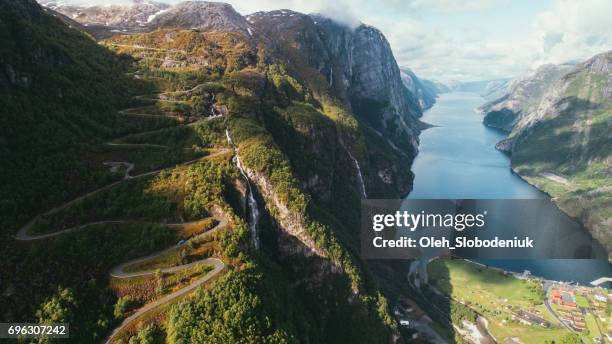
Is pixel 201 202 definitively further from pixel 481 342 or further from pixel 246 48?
pixel 246 48

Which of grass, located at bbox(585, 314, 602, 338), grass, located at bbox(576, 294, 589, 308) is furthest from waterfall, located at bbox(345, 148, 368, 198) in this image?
grass, located at bbox(585, 314, 602, 338)

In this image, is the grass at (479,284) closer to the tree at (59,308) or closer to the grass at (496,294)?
the grass at (496,294)

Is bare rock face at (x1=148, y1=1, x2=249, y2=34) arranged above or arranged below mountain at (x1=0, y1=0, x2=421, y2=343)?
above

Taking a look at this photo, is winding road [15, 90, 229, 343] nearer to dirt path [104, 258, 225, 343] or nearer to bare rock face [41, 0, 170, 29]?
dirt path [104, 258, 225, 343]

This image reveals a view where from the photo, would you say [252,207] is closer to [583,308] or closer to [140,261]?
[140,261]

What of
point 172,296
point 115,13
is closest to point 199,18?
point 115,13

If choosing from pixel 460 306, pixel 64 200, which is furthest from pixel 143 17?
pixel 460 306
